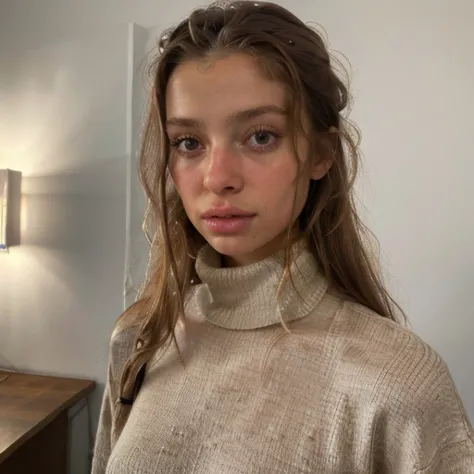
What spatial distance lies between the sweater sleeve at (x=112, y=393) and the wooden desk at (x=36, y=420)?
13.5 inches

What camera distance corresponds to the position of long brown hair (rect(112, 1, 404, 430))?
55 centimetres

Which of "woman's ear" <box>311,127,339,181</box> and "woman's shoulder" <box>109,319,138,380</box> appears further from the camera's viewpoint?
"woman's shoulder" <box>109,319,138,380</box>

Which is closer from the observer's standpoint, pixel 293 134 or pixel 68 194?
pixel 293 134

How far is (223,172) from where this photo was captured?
53cm

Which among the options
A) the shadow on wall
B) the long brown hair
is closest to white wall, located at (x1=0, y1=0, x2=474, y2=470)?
the shadow on wall

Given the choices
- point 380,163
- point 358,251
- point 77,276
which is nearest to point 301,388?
point 358,251

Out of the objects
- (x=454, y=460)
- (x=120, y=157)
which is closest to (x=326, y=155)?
(x=454, y=460)

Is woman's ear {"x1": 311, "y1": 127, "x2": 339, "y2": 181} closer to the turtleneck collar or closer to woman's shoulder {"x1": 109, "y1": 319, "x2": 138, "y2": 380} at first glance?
the turtleneck collar

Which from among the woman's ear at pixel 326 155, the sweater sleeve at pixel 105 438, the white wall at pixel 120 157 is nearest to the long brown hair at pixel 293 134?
the woman's ear at pixel 326 155

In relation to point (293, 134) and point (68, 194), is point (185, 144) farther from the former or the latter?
point (68, 194)

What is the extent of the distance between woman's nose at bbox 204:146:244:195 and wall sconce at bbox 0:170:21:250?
3.22 feet

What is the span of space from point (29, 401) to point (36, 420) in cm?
13

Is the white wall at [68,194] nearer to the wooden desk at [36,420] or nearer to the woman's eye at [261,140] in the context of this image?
the wooden desk at [36,420]

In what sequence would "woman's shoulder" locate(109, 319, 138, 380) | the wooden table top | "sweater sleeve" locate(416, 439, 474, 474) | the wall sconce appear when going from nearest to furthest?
"sweater sleeve" locate(416, 439, 474, 474), "woman's shoulder" locate(109, 319, 138, 380), the wooden table top, the wall sconce
